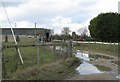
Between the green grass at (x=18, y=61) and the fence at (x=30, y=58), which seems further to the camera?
the green grass at (x=18, y=61)

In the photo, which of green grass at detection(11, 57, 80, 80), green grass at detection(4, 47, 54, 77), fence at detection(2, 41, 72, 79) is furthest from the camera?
green grass at detection(4, 47, 54, 77)

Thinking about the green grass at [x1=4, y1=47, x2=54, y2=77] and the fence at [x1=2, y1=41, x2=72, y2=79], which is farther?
the green grass at [x1=4, y1=47, x2=54, y2=77]

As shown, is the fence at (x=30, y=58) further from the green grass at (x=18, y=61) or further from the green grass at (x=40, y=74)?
the green grass at (x=40, y=74)

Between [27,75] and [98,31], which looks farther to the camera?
[98,31]

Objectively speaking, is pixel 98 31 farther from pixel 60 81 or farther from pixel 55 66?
pixel 60 81

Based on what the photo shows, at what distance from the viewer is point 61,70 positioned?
53.3 ft

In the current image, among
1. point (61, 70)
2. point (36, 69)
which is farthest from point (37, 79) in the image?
point (61, 70)

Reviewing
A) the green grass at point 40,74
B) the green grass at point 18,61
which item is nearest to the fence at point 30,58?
the green grass at point 18,61

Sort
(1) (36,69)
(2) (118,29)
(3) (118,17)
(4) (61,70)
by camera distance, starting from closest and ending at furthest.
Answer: (1) (36,69) → (4) (61,70) → (2) (118,29) → (3) (118,17)

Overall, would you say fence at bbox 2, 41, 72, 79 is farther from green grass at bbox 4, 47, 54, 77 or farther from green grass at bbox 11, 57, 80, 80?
green grass at bbox 11, 57, 80, 80

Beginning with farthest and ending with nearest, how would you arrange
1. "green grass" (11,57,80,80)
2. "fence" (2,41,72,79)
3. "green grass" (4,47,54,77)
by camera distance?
"green grass" (4,47,54,77) < "fence" (2,41,72,79) < "green grass" (11,57,80,80)

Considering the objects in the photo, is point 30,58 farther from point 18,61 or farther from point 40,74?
point 40,74

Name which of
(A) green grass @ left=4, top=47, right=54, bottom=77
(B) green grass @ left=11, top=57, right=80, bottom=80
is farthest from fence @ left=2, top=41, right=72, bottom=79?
(B) green grass @ left=11, top=57, right=80, bottom=80

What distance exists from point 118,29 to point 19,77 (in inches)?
1756
